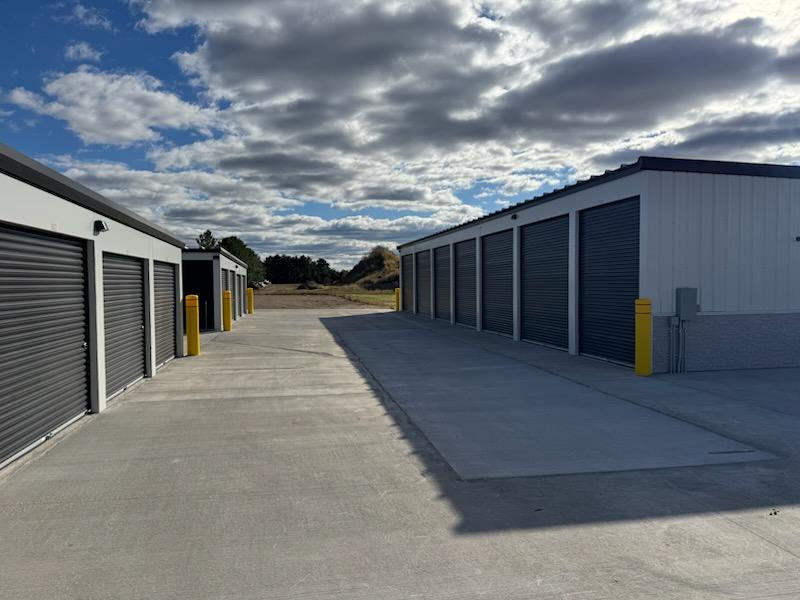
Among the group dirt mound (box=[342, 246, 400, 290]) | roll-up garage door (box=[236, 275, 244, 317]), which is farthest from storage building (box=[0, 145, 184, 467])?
dirt mound (box=[342, 246, 400, 290])

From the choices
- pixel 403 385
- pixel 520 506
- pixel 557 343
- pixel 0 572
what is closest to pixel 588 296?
pixel 557 343

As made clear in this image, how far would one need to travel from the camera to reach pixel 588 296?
14750 millimetres

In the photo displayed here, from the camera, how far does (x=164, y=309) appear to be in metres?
14.4

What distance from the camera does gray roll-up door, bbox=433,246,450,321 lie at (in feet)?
91.2

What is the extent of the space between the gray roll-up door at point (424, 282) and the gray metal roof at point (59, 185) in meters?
20.7

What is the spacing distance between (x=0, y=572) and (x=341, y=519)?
2.26m

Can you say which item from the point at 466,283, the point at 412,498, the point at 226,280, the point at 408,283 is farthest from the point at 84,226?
the point at 408,283

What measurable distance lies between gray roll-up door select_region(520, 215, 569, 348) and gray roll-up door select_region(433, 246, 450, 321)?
30.0ft

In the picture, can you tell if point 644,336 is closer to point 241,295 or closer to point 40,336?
point 40,336

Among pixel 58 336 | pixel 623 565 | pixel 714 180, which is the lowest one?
pixel 623 565

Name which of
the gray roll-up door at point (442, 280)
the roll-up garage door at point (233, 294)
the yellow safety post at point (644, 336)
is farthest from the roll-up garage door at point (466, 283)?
the yellow safety post at point (644, 336)

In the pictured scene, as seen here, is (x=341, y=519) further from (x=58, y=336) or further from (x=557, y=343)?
(x=557, y=343)

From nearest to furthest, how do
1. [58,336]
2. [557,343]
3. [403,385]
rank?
[58,336] → [403,385] → [557,343]

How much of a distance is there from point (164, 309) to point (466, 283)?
522 inches
